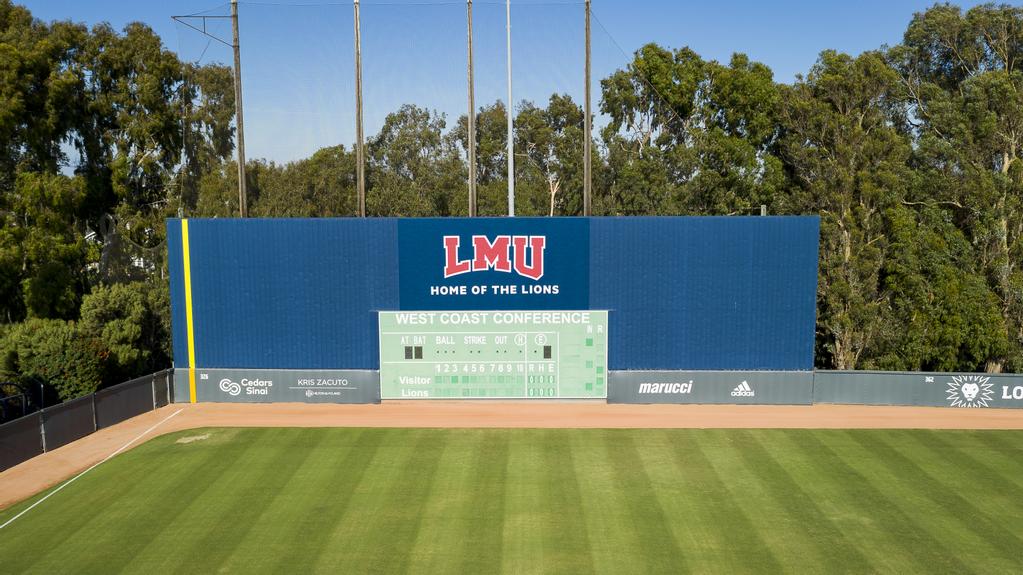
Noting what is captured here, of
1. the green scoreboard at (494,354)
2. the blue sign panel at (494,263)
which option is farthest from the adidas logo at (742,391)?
the blue sign panel at (494,263)

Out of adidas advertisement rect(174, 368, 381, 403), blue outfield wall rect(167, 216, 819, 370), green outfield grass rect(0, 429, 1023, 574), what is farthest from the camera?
adidas advertisement rect(174, 368, 381, 403)

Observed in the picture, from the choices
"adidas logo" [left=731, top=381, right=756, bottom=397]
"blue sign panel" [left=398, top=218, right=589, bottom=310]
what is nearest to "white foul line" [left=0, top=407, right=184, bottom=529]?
"blue sign panel" [left=398, top=218, right=589, bottom=310]

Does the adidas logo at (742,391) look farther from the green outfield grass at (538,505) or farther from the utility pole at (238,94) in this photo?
the utility pole at (238,94)

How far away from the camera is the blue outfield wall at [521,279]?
2838 cm

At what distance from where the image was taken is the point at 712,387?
28859mm

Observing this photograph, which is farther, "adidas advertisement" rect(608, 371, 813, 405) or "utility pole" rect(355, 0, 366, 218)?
"utility pole" rect(355, 0, 366, 218)

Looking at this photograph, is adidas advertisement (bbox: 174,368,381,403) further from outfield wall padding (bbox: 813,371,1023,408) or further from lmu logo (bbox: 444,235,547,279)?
outfield wall padding (bbox: 813,371,1023,408)

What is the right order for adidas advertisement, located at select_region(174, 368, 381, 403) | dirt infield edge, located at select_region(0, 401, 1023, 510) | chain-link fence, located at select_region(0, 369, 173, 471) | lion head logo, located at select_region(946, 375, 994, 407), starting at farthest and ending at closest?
adidas advertisement, located at select_region(174, 368, 381, 403) < lion head logo, located at select_region(946, 375, 994, 407) < dirt infield edge, located at select_region(0, 401, 1023, 510) < chain-link fence, located at select_region(0, 369, 173, 471)

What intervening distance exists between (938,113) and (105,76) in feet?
169

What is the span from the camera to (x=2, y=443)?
22.3 metres

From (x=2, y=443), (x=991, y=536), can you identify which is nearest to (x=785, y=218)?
(x=991, y=536)

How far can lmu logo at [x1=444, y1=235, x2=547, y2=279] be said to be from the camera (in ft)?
93.3

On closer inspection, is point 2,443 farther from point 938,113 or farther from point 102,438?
point 938,113

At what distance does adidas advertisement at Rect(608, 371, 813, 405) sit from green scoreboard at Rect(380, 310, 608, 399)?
1028 mm
